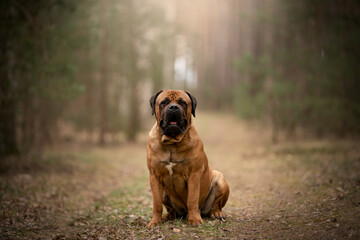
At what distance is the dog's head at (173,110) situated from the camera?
4516mm

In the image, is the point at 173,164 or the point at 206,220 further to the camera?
the point at 206,220

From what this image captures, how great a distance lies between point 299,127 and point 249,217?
12405 millimetres

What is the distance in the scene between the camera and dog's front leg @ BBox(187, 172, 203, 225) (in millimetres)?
4656

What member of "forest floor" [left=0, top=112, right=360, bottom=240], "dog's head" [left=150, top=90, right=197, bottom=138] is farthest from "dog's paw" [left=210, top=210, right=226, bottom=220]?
"dog's head" [left=150, top=90, right=197, bottom=138]

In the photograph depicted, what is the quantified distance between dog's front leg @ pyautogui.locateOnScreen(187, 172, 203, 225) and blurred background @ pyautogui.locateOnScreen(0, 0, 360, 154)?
19.9 ft

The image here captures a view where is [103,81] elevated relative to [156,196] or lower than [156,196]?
elevated

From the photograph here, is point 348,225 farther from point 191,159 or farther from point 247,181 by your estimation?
point 247,181

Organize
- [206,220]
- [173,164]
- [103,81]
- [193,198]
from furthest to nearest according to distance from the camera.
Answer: [103,81]
[206,220]
[193,198]
[173,164]

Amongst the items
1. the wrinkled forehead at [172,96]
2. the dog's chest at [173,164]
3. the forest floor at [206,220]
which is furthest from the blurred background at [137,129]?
the wrinkled forehead at [172,96]

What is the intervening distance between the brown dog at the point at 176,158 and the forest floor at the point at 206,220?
0.41m

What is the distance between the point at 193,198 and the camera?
4715 millimetres

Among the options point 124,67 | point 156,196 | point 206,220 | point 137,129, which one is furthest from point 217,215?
point 124,67

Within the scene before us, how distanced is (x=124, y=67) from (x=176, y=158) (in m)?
13.7

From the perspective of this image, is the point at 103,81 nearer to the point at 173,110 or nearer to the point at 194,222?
the point at 173,110
